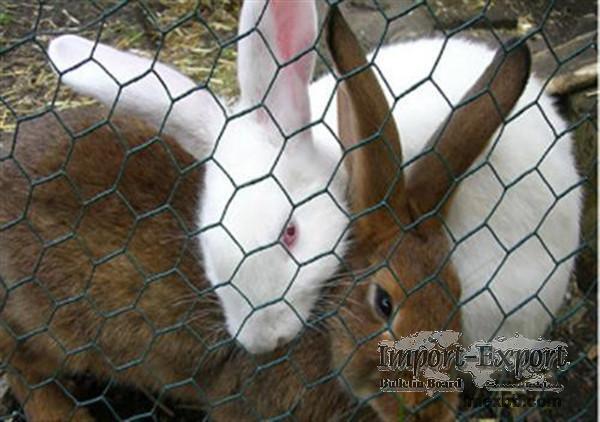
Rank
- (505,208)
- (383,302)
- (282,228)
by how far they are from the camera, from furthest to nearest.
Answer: (505,208) → (282,228) → (383,302)

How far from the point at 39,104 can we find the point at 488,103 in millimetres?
1950

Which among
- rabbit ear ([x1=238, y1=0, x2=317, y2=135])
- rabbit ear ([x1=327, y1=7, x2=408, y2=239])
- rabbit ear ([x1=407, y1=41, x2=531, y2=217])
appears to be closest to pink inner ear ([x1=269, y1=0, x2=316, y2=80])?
rabbit ear ([x1=238, y1=0, x2=317, y2=135])

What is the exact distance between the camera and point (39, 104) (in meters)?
3.44

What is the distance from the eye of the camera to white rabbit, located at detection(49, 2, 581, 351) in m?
2.01

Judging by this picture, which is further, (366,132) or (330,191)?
(330,191)

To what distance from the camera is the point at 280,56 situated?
2055mm

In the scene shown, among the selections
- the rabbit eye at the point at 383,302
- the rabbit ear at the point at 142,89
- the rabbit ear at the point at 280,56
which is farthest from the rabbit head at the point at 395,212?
the rabbit ear at the point at 142,89

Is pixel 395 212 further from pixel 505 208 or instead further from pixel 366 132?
pixel 505 208

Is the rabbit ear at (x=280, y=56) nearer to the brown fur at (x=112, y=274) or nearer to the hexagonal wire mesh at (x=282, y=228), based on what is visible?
the hexagonal wire mesh at (x=282, y=228)

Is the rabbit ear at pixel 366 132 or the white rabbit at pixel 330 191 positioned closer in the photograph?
the rabbit ear at pixel 366 132

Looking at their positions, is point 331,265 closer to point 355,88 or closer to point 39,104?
point 355,88

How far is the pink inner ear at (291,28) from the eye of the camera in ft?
6.56

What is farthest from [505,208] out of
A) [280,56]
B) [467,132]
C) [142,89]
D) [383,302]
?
[142,89]

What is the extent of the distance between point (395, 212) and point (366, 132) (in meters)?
0.18
